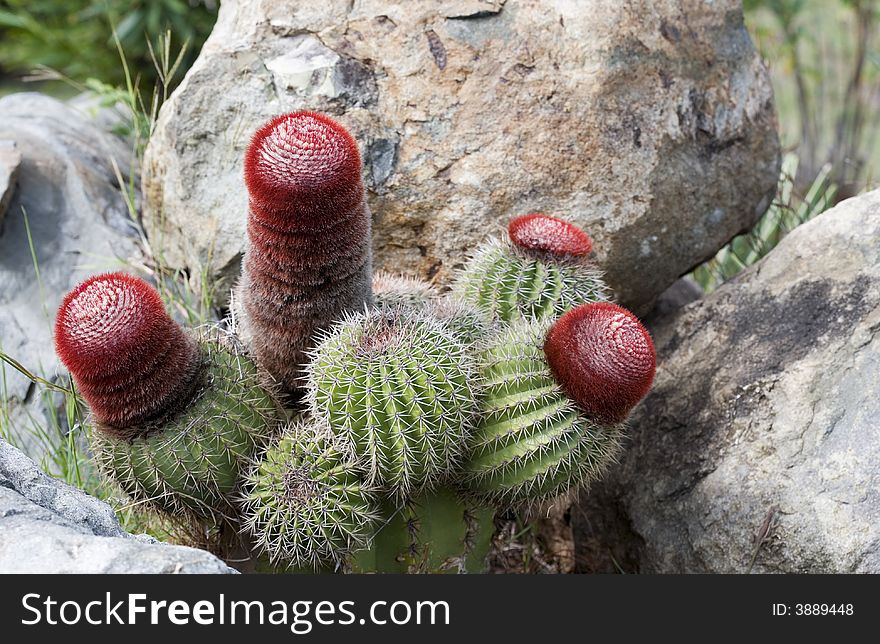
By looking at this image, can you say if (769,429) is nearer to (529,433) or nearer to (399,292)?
(529,433)

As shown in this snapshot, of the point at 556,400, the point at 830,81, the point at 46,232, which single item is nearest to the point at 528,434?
the point at 556,400

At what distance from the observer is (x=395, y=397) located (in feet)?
8.18

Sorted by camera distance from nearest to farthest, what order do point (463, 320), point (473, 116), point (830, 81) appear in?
point (463, 320) → point (473, 116) → point (830, 81)

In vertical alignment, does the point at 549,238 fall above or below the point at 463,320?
above

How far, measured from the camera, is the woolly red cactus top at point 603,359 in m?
2.50

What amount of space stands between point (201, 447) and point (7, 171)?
224 cm

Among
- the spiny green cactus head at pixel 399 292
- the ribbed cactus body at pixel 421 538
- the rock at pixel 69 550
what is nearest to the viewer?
the rock at pixel 69 550

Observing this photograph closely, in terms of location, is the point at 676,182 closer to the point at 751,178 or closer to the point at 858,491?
the point at 751,178

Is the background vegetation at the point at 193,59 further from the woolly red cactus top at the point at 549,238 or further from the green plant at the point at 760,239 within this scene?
the woolly red cactus top at the point at 549,238

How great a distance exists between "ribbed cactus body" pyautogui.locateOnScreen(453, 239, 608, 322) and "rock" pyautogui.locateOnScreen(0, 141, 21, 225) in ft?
7.48

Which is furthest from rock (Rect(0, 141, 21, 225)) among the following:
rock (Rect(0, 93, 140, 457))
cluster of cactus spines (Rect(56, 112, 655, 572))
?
cluster of cactus spines (Rect(56, 112, 655, 572))

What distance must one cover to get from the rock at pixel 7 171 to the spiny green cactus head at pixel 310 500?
87.5 inches

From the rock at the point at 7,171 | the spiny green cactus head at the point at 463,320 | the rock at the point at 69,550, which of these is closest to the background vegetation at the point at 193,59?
the rock at the point at 7,171

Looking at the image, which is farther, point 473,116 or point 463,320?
point 473,116
